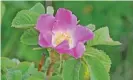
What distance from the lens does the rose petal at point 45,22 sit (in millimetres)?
788

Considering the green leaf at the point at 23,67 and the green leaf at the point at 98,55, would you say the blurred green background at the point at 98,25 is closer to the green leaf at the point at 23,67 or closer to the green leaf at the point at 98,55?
the green leaf at the point at 23,67

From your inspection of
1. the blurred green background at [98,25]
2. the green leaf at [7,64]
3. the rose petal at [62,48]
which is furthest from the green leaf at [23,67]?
the blurred green background at [98,25]

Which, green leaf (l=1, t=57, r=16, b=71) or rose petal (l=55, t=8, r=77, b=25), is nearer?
rose petal (l=55, t=8, r=77, b=25)

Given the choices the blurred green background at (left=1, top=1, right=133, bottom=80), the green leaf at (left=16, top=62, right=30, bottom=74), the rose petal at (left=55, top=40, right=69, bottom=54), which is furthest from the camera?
the blurred green background at (left=1, top=1, right=133, bottom=80)

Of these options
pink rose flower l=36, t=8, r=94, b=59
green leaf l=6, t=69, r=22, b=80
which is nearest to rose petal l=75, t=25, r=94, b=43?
pink rose flower l=36, t=8, r=94, b=59

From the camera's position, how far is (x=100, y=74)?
801mm

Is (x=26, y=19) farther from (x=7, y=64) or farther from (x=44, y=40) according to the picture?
(x=7, y=64)

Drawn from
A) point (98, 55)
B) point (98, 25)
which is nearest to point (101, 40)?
point (98, 55)

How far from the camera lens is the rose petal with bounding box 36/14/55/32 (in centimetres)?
79

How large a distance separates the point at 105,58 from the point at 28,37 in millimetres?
138

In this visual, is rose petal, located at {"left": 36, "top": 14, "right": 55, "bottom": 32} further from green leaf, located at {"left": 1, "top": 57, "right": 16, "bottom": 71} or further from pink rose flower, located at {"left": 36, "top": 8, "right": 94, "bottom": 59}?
green leaf, located at {"left": 1, "top": 57, "right": 16, "bottom": 71}

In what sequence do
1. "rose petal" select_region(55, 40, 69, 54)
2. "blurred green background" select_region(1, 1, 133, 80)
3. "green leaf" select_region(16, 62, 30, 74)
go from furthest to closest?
"blurred green background" select_region(1, 1, 133, 80) < "green leaf" select_region(16, 62, 30, 74) < "rose petal" select_region(55, 40, 69, 54)

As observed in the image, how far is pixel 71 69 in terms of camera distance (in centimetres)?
79

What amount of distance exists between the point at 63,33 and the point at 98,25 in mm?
1327
